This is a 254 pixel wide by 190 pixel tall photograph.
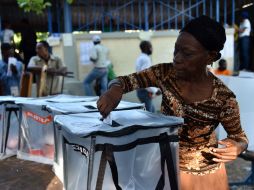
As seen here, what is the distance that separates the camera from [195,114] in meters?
1.86

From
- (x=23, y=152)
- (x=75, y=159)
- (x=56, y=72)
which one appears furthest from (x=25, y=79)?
(x=75, y=159)

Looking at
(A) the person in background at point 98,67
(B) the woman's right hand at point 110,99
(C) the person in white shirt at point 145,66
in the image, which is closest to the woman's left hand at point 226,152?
(B) the woman's right hand at point 110,99

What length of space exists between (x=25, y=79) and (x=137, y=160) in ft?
13.8

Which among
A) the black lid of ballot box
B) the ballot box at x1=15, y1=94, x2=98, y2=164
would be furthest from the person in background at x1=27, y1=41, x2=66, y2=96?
the black lid of ballot box

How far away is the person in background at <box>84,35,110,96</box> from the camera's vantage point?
8.21m

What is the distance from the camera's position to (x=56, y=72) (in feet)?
19.0

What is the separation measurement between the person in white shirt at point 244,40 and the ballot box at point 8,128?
7.21 metres

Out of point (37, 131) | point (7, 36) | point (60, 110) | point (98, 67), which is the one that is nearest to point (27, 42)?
point (7, 36)

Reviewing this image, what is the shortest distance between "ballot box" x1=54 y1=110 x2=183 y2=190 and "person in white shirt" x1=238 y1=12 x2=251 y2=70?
8435mm

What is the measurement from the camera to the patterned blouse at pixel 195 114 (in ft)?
6.12

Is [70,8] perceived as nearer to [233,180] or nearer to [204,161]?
[233,180]

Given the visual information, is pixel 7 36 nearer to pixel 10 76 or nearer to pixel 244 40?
pixel 10 76

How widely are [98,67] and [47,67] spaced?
7.98 feet

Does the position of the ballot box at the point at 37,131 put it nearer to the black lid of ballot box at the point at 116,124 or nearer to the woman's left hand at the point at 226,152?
the black lid of ballot box at the point at 116,124
